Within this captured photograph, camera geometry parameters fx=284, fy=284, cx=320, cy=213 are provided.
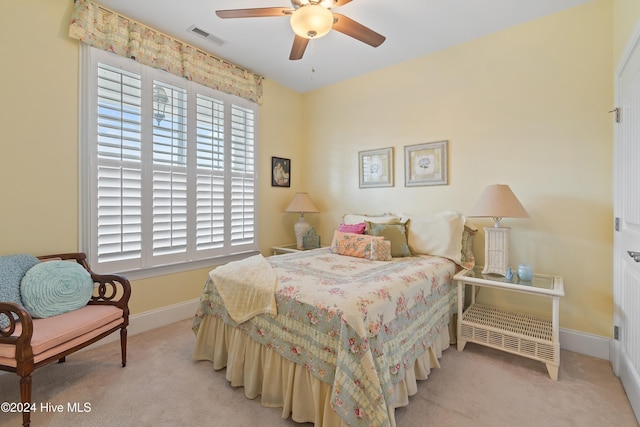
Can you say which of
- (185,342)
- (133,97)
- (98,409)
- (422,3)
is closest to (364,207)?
(422,3)

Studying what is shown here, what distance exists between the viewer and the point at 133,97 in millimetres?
2623

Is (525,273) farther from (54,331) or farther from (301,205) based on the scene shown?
(54,331)

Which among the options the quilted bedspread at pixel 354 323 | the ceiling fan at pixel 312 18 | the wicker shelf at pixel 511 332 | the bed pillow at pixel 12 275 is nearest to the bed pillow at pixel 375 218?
the quilted bedspread at pixel 354 323

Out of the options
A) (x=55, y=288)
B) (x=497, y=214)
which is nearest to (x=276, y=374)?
(x=55, y=288)

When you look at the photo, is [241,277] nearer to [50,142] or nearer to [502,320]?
[50,142]

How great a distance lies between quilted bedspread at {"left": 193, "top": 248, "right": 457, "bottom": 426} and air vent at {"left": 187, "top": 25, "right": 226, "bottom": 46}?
7.83 ft

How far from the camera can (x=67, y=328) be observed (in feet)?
5.72

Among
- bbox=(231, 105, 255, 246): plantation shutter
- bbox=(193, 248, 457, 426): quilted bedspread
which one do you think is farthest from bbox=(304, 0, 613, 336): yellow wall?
bbox=(231, 105, 255, 246): plantation shutter

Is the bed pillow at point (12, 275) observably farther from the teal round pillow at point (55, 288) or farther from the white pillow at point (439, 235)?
the white pillow at point (439, 235)

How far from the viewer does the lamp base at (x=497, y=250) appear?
7.90ft

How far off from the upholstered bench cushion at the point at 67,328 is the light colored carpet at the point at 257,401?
38cm

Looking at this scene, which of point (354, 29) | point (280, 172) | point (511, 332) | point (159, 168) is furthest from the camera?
point (280, 172)

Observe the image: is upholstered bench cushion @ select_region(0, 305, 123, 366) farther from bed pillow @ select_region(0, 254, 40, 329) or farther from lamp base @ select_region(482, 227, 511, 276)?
lamp base @ select_region(482, 227, 511, 276)

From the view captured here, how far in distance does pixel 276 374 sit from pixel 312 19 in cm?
217
